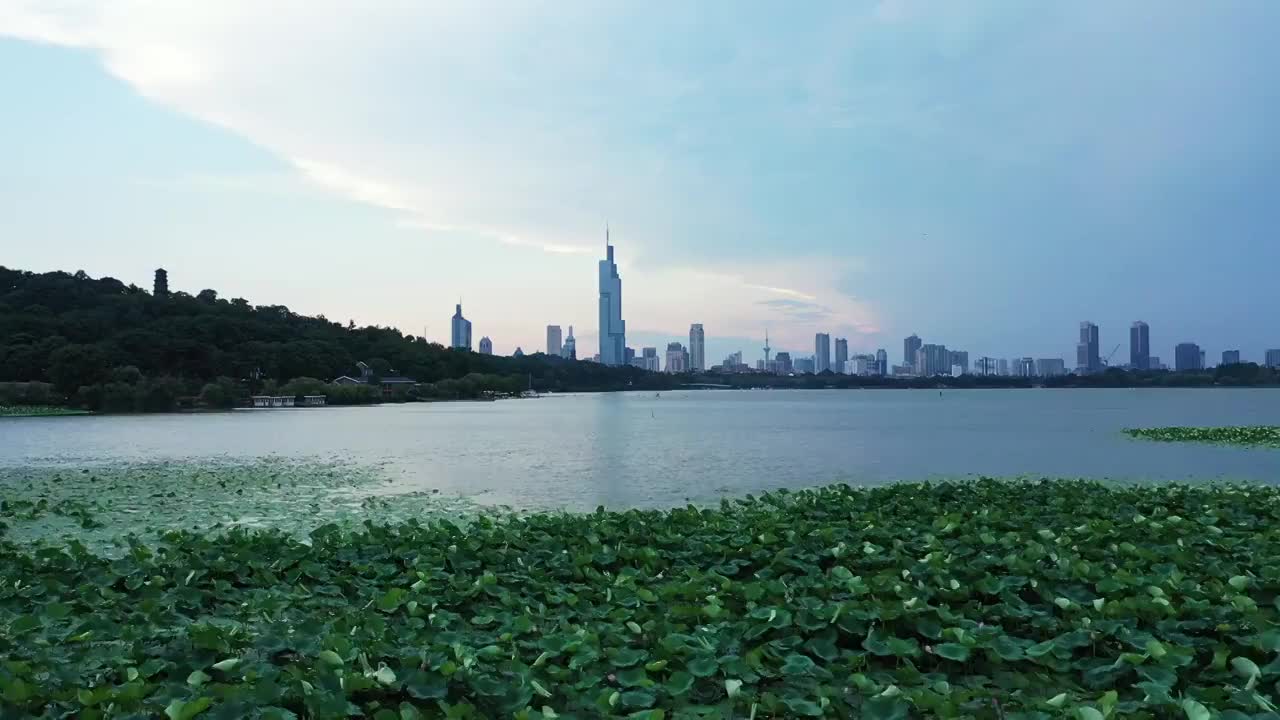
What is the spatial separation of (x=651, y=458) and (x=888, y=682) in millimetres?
21487

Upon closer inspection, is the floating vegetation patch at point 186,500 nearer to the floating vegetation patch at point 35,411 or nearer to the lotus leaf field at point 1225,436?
the lotus leaf field at point 1225,436

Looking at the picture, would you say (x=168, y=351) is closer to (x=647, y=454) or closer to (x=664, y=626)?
(x=647, y=454)

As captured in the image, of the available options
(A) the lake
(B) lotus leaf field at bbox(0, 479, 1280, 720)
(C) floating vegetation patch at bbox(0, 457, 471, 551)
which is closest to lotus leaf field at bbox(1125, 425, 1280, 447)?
(A) the lake

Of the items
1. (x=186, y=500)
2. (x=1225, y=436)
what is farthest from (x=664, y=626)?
(x=1225, y=436)

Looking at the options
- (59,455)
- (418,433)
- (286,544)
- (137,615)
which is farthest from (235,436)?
(137,615)

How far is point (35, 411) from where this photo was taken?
57594 millimetres

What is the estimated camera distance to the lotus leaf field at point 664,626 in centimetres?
341

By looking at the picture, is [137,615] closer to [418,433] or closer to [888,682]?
[888,682]

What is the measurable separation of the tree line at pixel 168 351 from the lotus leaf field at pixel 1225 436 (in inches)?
2689

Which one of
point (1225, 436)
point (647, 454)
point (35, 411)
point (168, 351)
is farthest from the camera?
point (168, 351)

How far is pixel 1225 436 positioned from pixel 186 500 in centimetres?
3082

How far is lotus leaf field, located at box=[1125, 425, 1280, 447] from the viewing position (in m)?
26.2

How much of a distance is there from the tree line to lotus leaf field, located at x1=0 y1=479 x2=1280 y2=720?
68.0 metres

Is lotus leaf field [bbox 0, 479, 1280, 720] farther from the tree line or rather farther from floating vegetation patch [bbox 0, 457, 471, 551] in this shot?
the tree line
